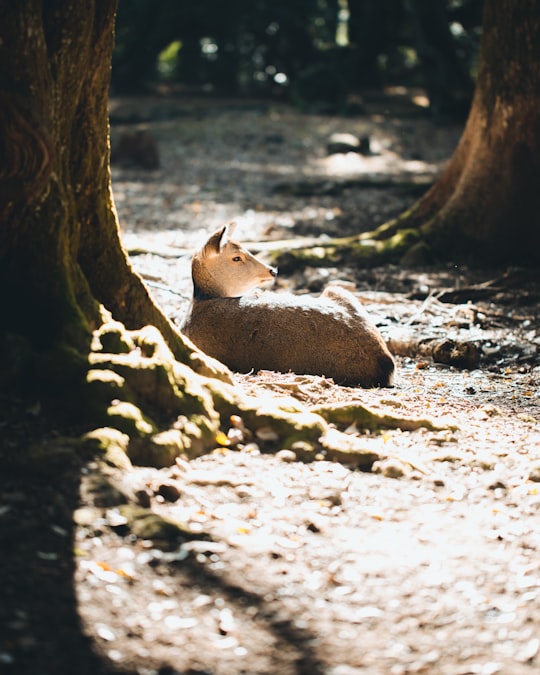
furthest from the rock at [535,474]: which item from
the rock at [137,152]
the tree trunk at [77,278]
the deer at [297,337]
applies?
the rock at [137,152]

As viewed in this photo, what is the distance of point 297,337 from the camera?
22.8ft

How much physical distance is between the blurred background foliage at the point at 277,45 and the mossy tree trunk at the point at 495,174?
46.2ft

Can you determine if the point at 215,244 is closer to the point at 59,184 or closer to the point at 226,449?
Result: the point at 59,184

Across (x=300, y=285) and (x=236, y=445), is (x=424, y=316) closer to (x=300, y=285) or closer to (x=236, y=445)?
(x=300, y=285)

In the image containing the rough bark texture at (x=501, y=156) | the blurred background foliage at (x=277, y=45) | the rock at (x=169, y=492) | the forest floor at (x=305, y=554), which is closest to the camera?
the forest floor at (x=305, y=554)

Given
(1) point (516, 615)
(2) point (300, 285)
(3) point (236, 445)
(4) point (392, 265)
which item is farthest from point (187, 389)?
(4) point (392, 265)

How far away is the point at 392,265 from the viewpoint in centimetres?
1151

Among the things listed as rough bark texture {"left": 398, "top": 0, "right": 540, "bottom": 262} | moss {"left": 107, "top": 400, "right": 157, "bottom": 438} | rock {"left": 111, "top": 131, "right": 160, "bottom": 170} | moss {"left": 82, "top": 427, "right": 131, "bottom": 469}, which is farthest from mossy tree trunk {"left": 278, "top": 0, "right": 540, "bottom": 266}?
rock {"left": 111, "top": 131, "right": 160, "bottom": 170}

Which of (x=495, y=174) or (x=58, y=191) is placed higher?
(x=58, y=191)

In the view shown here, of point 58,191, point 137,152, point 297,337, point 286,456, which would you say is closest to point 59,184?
point 58,191

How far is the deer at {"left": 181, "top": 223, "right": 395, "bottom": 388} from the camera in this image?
6965 millimetres

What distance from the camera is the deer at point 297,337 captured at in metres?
6.96

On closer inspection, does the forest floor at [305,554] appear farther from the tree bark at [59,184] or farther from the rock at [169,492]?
the tree bark at [59,184]

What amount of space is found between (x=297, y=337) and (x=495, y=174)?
5.53 metres
